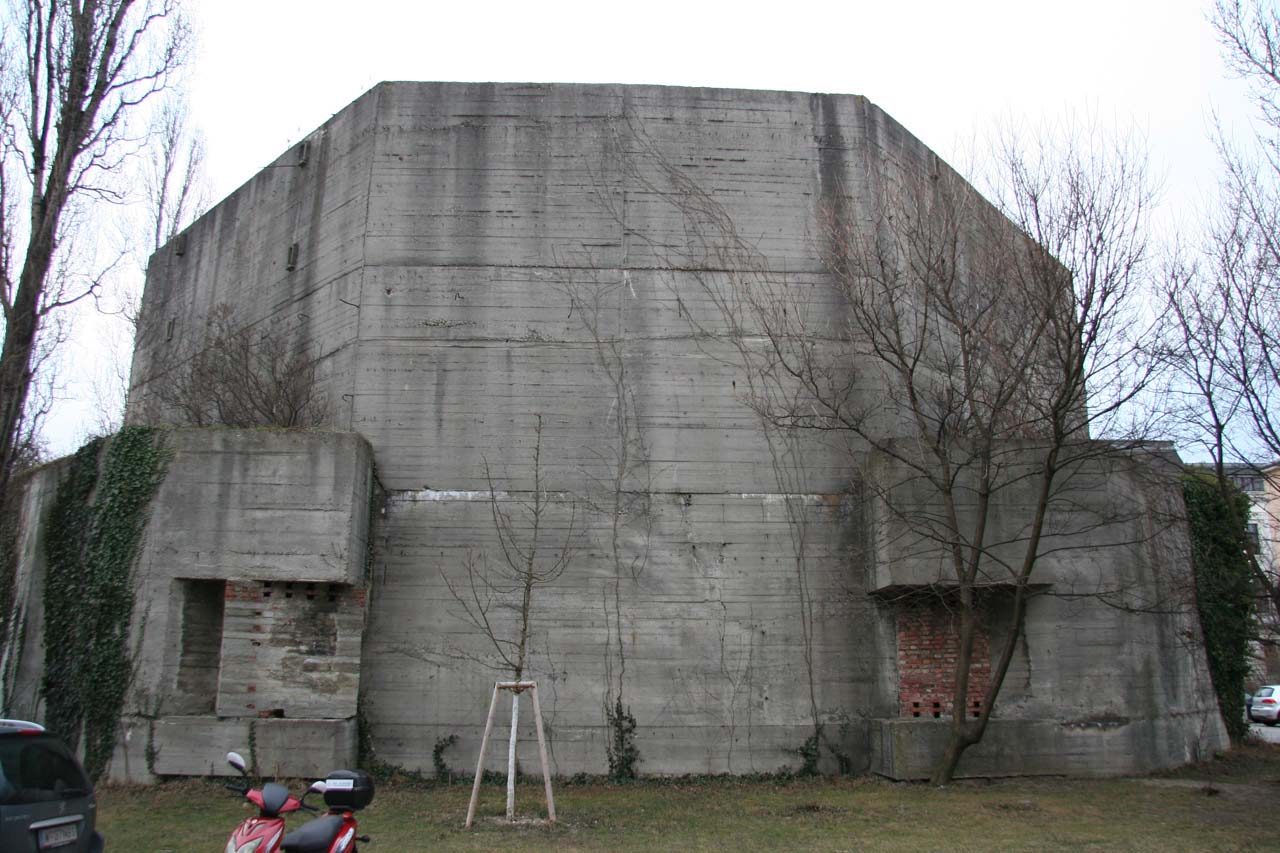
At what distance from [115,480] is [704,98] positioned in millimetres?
9200

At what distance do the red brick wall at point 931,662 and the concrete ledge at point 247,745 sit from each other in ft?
21.7

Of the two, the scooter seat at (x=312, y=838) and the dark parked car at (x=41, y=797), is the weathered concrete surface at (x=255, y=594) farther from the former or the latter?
the scooter seat at (x=312, y=838)

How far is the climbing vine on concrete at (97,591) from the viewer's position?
10.8 meters

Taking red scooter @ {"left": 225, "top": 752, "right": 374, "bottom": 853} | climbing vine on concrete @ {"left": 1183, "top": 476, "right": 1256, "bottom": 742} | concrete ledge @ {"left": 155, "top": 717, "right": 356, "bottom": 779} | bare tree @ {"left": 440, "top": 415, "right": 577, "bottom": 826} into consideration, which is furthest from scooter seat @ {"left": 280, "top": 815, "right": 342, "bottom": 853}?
climbing vine on concrete @ {"left": 1183, "top": 476, "right": 1256, "bottom": 742}

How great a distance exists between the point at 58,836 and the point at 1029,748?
9.81 metres

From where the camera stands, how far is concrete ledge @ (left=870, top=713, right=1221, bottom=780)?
11.0 meters

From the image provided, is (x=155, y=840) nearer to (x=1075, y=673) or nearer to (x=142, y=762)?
(x=142, y=762)

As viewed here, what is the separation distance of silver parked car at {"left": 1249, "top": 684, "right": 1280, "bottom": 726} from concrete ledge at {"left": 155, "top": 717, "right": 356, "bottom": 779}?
21.9m

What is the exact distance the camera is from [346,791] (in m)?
5.71

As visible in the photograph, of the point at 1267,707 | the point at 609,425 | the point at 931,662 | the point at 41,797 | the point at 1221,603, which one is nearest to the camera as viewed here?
the point at 41,797

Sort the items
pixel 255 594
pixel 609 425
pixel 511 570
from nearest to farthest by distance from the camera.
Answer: pixel 255 594 < pixel 511 570 < pixel 609 425

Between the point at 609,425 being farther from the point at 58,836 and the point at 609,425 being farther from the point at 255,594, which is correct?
the point at 58,836

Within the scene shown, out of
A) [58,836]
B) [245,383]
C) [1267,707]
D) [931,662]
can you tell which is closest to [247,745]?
[58,836]

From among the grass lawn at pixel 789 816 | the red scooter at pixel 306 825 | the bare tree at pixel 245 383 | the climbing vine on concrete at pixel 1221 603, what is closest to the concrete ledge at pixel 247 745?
the grass lawn at pixel 789 816
